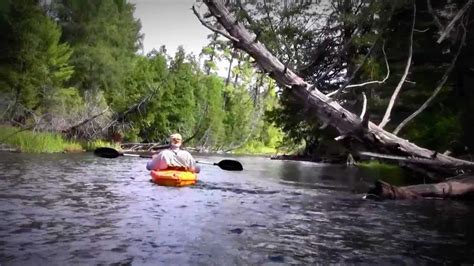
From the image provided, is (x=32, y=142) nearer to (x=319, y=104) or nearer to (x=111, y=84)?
(x=111, y=84)

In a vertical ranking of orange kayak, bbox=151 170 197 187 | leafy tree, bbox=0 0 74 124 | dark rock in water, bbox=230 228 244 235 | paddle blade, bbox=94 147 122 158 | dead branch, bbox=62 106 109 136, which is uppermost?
leafy tree, bbox=0 0 74 124

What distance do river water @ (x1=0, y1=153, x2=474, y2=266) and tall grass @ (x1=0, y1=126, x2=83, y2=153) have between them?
15116mm

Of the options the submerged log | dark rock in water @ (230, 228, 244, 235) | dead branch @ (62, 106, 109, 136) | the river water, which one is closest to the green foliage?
dead branch @ (62, 106, 109, 136)

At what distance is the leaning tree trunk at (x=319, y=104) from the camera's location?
9.26 m

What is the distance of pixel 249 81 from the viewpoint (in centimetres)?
6156

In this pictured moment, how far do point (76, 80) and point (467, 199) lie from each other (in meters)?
35.2

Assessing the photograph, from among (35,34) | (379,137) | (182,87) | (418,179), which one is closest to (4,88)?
(35,34)

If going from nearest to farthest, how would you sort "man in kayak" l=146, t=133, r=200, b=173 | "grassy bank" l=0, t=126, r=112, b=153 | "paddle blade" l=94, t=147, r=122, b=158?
"man in kayak" l=146, t=133, r=200, b=173 → "paddle blade" l=94, t=147, r=122, b=158 → "grassy bank" l=0, t=126, r=112, b=153

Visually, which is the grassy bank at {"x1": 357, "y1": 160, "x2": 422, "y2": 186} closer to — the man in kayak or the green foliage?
the man in kayak

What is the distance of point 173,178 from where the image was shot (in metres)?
12.0

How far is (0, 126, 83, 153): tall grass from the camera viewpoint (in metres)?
25.8

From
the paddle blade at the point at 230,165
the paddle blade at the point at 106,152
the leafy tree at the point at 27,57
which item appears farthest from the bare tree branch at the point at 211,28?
the leafy tree at the point at 27,57

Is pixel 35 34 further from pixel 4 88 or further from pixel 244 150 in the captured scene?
pixel 244 150

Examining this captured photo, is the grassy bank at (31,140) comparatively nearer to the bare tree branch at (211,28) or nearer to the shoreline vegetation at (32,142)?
the shoreline vegetation at (32,142)
